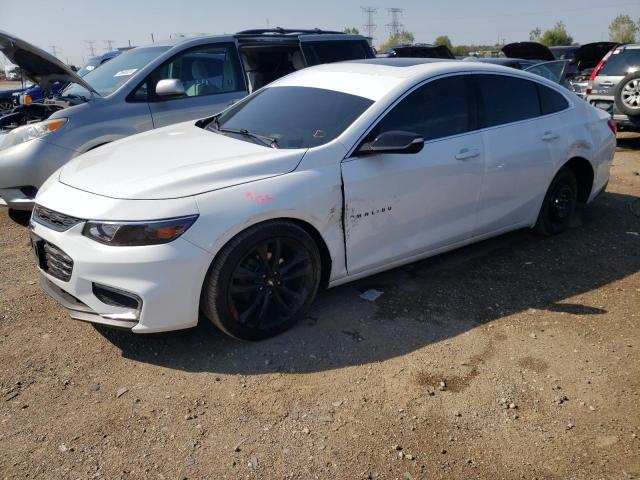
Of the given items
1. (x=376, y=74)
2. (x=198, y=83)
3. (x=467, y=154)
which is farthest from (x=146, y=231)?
(x=198, y=83)

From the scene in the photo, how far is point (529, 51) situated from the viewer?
12688 mm

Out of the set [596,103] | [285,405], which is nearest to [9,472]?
[285,405]

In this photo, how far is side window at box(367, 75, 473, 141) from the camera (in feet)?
12.4

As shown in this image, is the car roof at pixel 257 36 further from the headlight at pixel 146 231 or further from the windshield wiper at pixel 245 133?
the headlight at pixel 146 231

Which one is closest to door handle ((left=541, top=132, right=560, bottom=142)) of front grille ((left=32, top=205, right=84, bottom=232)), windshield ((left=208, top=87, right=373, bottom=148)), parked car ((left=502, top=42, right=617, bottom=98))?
windshield ((left=208, top=87, right=373, bottom=148))

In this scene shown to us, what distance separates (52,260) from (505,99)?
11.8ft

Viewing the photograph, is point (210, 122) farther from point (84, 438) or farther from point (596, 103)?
point (596, 103)

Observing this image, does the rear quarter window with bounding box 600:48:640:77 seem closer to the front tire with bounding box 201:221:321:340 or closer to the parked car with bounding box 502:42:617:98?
the parked car with bounding box 502:42:617:98

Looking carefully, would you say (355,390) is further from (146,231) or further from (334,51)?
(334,51)

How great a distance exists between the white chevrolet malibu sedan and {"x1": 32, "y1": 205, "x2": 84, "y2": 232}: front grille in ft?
0.04

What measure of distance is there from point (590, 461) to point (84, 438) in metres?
2.37

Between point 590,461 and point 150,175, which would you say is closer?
point 590,461

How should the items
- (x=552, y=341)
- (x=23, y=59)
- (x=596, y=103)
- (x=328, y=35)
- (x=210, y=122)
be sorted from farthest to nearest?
(x=596, y=103) < (x=328, y=35) < (x=23, y=59) < (x=210, y=122) < (x=552, y=341)

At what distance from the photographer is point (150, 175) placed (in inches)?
127
